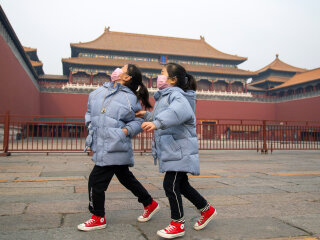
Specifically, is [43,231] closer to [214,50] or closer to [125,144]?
[125,144]

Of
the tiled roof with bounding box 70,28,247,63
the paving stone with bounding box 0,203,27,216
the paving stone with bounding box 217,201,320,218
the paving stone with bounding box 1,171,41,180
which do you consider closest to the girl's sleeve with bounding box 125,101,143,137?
the paving stone with bounding box 217,201,320,218

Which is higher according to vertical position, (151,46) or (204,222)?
(151,46)

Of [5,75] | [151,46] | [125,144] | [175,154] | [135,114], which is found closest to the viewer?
[175,154]

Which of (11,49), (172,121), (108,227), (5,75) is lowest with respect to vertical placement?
(108,227)

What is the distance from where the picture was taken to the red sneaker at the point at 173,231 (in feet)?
6.35

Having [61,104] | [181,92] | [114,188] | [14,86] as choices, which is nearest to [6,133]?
[114,188]

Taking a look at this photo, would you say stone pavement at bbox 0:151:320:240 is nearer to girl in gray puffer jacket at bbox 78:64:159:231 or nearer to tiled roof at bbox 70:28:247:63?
girl in gray puffer jacket at bbox 78:64:159:231

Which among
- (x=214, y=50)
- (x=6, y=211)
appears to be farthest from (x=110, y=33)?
(x=6, y=211)

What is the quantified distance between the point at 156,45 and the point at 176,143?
27715 mm

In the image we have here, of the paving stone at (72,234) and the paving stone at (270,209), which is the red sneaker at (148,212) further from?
the paving stone at (270,209)

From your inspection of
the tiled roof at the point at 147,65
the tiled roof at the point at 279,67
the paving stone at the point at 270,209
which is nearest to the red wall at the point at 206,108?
the tiled roof at the point at 147,65

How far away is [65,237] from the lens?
194 centimetres

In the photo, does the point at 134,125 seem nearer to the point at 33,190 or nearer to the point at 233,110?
the point at 33,190

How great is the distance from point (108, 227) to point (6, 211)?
0.90m
